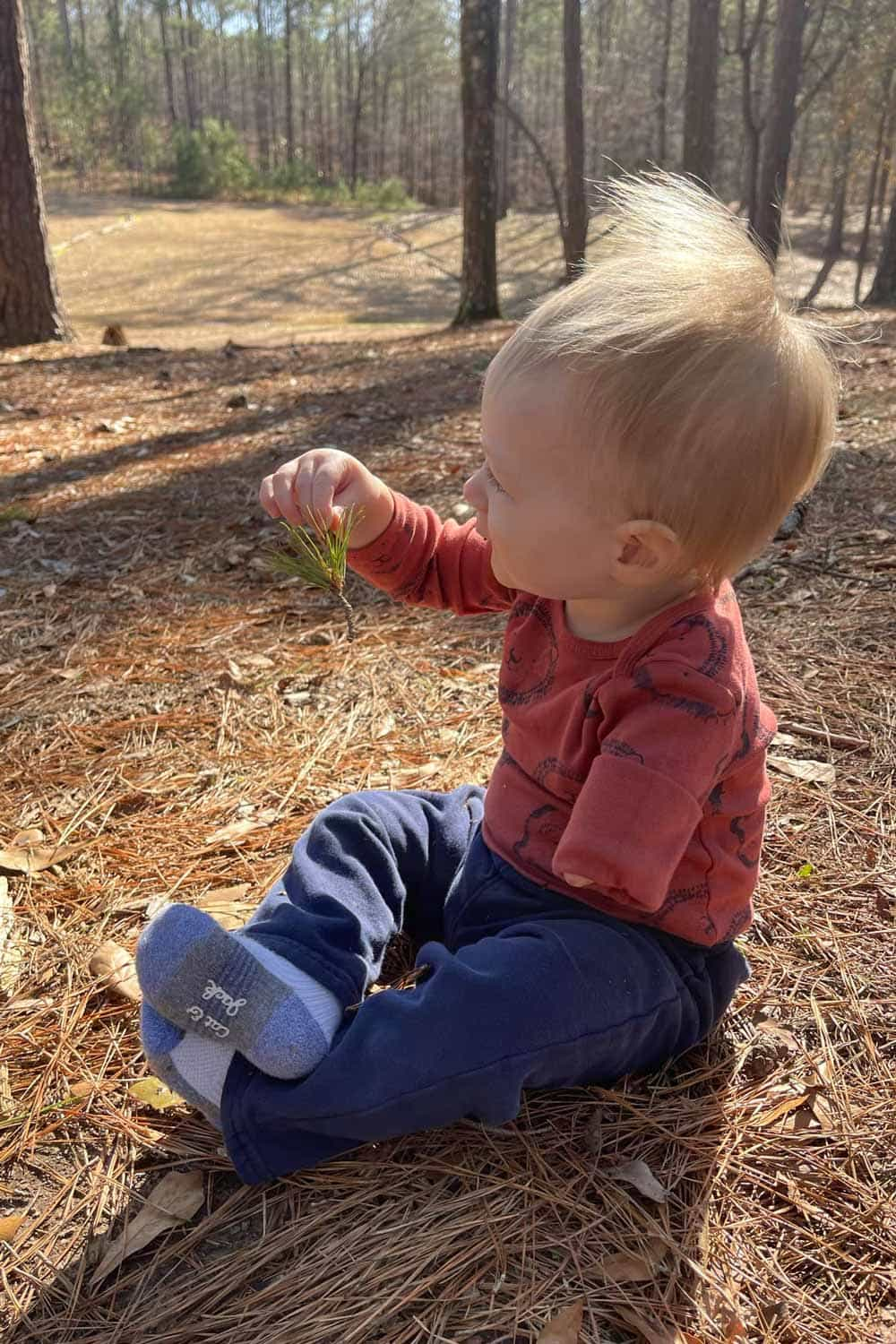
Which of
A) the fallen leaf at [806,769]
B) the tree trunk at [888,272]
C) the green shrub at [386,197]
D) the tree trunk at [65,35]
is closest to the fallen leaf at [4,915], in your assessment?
the fallen leaf at [806,769]

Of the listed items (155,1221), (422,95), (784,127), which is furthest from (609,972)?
(422,95)

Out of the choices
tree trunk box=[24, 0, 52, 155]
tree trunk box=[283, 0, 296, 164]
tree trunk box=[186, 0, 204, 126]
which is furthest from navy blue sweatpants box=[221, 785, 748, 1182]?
tree trunk box=[186, 0, 204, 126]

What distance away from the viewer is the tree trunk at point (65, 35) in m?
29.8

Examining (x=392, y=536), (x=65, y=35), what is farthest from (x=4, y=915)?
(x=65, y=35)

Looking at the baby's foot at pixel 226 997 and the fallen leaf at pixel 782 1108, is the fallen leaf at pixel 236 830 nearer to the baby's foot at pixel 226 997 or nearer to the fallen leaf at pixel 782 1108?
the baby's foot at pixel 226 997

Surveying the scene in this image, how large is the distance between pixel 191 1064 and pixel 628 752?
0.72 meters

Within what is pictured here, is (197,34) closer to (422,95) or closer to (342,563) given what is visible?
(422,95)

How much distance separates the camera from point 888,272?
439 inches

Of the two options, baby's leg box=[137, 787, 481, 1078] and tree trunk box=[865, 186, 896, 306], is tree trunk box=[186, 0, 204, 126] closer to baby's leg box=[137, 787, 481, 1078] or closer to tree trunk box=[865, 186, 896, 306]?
tree trunk box=[865, 186, 896, 306]

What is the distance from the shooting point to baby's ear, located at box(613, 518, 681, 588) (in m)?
1.20

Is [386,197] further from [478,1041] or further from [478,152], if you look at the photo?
[478,1041]

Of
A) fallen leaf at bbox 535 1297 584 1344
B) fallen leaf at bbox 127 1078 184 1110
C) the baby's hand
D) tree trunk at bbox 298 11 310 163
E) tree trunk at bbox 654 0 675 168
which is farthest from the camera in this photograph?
tree trunk at bbox 298 11 310 163

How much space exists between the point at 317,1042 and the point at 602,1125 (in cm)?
42

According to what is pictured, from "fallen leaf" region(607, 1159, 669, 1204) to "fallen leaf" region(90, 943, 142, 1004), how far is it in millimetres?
797
